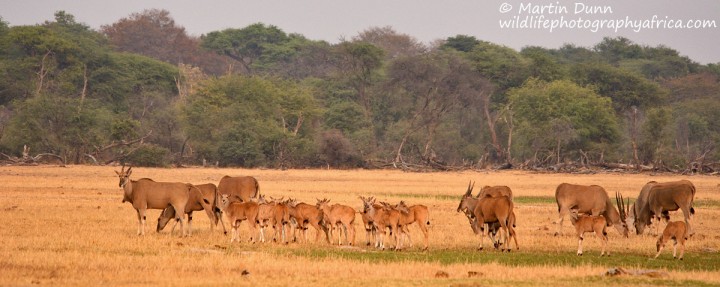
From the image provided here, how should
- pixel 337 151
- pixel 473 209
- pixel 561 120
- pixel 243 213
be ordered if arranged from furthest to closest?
pixel 561 120
pixel 337 151
pixel 473 209
pixel 243 213

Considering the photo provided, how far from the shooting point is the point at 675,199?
25.6m

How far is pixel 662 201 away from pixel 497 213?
22.2ft

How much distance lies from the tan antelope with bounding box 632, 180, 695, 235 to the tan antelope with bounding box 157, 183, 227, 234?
10.1m

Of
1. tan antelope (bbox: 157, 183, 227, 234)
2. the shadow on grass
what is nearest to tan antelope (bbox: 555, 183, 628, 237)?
the shadow on grass

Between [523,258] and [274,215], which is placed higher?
[274,215]

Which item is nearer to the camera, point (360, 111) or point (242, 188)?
point (242, 188)

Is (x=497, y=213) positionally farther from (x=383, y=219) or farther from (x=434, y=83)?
(x=434, y=83)

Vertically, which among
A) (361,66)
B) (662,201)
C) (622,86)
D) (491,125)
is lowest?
(662,201)

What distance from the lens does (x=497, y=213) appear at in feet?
68.9

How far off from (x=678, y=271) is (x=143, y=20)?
11074 cm

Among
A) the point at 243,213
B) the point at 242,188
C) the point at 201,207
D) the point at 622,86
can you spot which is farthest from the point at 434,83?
the point at 243,213

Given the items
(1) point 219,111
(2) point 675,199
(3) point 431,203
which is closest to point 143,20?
(1) point 219,111

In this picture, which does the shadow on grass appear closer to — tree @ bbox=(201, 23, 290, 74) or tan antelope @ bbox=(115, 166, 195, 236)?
tan antelope @ bbox=(115, 166, 195, 236)

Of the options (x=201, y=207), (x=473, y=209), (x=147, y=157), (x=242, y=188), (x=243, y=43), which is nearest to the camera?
(x=473, y=209)
